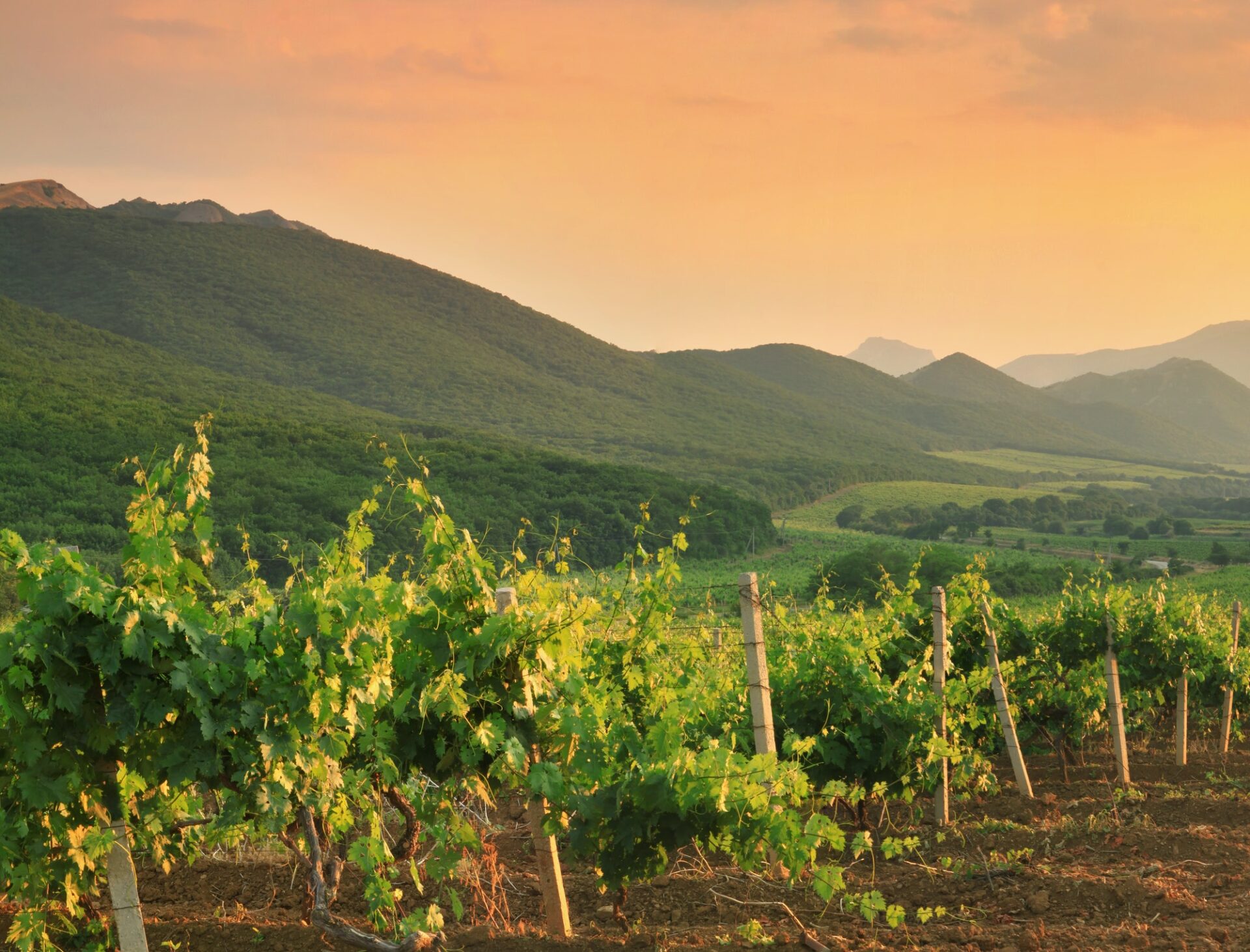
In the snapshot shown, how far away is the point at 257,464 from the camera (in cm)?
6341

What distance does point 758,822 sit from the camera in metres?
4.22

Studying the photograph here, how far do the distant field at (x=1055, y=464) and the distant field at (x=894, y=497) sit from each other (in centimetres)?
2736

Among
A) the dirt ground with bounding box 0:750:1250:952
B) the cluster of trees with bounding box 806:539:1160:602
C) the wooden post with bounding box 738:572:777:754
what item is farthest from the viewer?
the cluster of trees with bounding box 806:539:1160:602

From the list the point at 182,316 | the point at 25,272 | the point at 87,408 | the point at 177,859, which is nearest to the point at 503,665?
the point at 177,859

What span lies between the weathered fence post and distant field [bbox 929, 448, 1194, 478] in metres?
143

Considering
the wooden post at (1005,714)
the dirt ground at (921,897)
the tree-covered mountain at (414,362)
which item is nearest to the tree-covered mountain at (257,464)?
the tree-covered mountain at (414,362)

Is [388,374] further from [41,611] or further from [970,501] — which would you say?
[41,611]

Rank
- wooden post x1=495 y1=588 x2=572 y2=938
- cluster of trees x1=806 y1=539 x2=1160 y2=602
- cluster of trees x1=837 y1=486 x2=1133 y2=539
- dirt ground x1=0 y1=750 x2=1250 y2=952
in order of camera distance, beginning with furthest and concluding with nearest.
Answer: cluster of trees x1=837 y1=486 x2=1133 y2=539 < cluster of trees x1=806 y1=539 x2=1160 y2=602 < wooden post x1=495 y1=588 x2=572 y2=938 < dirt ground x1=0 y1=750 x2=1250 y2=952

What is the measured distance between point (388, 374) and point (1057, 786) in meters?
110

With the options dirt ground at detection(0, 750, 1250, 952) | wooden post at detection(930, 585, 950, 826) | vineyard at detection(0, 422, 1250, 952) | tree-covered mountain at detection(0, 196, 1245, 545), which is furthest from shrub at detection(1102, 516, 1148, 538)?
vineyard at detection(0, 422, 1250, 952)

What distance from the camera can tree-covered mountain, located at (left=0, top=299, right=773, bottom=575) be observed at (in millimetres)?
53438

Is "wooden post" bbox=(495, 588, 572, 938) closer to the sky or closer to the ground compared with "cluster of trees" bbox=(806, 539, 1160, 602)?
closer to the sky

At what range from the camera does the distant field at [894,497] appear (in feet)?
317

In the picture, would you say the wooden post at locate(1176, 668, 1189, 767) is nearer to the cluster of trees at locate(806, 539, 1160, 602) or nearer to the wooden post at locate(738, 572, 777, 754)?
the wooden post at locate(738, 572, 777, 754)
